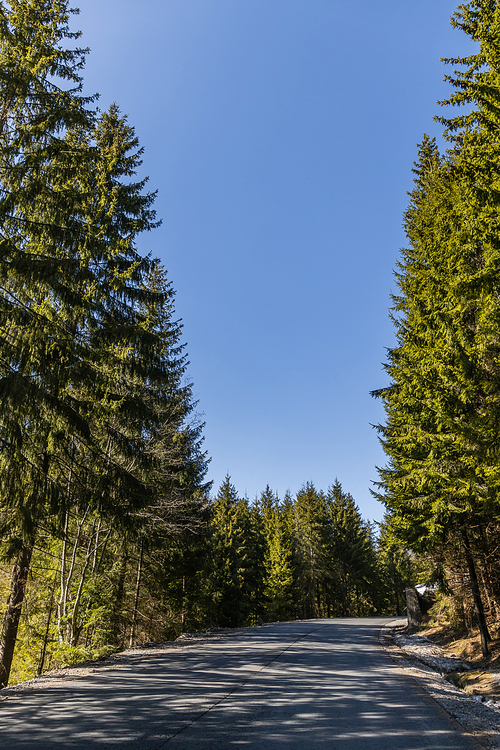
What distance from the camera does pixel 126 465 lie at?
1233cm

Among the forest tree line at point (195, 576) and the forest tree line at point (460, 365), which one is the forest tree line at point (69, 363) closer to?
the forest tree line at point (195, 576)

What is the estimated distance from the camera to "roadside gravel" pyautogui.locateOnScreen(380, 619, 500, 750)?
4922 mm

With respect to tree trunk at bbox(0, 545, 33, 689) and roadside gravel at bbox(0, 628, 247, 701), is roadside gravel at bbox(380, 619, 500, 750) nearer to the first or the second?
roadside gravel at bbox(0, 628, 247, 701)

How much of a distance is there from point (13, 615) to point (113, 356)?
6769 millimetres

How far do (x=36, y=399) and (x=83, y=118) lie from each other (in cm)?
600

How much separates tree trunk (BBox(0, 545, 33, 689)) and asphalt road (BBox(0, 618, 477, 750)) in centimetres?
378

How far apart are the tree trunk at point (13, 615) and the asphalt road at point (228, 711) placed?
3.78 metres

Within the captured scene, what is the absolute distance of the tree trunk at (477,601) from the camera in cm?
995

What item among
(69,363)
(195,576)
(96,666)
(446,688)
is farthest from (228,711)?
(195,576)

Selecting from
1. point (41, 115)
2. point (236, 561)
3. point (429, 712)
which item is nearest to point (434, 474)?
point (429, 712)

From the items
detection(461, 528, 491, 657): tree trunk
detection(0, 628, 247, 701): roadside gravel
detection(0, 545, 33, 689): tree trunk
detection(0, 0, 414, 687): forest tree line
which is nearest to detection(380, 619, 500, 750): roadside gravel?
detection(461, 528, 491, 657): tree trunk

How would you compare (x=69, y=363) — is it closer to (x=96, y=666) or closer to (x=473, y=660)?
(x=96, y=666)

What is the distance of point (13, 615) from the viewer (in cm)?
994

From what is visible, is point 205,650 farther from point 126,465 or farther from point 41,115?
point 41,115
